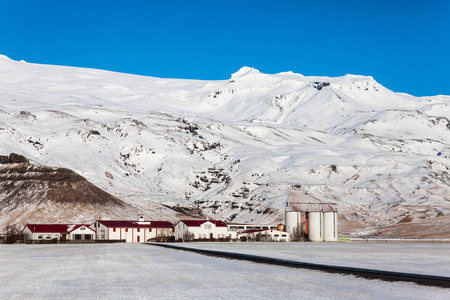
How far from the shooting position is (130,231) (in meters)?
159

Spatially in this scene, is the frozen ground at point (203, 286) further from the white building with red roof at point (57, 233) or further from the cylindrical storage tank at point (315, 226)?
the white building with red roof at point (57, 233)

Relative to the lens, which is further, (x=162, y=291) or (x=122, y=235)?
(x=122, y=235)

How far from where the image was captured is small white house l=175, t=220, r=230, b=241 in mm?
151250

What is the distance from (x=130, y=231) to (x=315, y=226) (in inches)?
1918

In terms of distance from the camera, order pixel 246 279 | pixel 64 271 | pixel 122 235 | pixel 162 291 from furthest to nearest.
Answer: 1. pixel 122 235
2. pixel 64 271
3. pixel 246 279
4. pixel 162 291

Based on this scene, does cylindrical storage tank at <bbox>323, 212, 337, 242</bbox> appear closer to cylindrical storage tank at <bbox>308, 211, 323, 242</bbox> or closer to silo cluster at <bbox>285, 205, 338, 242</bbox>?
silo cluster at <bbox>285, 205, 338, 242</bbox>

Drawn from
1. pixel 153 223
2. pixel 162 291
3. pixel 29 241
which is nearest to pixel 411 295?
pixel 162 291

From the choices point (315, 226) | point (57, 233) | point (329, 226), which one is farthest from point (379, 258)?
point (57, 233)

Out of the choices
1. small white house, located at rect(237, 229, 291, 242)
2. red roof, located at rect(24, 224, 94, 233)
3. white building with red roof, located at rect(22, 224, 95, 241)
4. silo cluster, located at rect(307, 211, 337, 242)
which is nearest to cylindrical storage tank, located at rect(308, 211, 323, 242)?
silo cluster, located at rect(307, 211, 337, 242)

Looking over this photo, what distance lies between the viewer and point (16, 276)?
39656 mm

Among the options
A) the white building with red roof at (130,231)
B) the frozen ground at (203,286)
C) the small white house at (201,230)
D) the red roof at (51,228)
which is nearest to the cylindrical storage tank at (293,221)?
the small white house at (201,230)

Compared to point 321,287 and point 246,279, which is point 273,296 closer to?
point 321,287

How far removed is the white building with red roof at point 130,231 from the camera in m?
156

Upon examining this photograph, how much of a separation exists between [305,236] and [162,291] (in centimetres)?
12458
